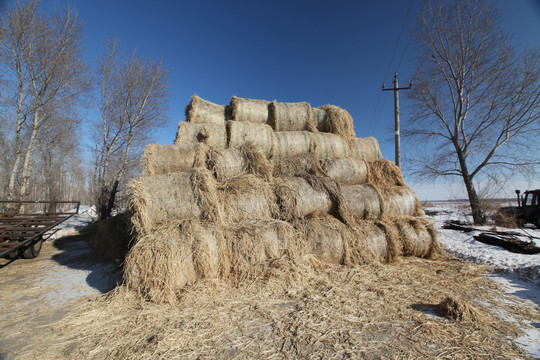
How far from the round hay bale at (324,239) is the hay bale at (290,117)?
9.25 ft

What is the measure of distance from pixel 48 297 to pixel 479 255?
26.1 feet

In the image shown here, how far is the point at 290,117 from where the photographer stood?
230 inches

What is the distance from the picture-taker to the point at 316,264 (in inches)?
150


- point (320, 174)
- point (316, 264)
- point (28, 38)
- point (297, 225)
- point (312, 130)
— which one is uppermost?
point (28, 38)

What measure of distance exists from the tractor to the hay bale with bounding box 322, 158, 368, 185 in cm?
771

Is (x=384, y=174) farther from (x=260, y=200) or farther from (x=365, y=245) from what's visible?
(x=260, y=200)

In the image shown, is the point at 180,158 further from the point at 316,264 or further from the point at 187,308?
the point at 316,264

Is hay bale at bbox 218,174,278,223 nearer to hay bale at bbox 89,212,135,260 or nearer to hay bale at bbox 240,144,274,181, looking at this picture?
hay bale at bbox 240,144,274,181

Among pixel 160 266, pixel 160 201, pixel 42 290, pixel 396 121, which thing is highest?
pixel 396 121

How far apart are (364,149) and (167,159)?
4.98 metres

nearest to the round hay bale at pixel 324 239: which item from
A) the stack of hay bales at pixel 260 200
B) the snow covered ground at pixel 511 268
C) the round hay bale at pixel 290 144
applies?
the stack of hay bales at pixel 260 200

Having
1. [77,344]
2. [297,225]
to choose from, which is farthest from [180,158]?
[77,344]

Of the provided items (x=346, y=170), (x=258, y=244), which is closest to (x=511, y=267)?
(x=346, y=170)

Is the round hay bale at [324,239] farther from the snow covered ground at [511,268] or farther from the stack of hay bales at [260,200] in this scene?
the snow covered ground at [511,268]
